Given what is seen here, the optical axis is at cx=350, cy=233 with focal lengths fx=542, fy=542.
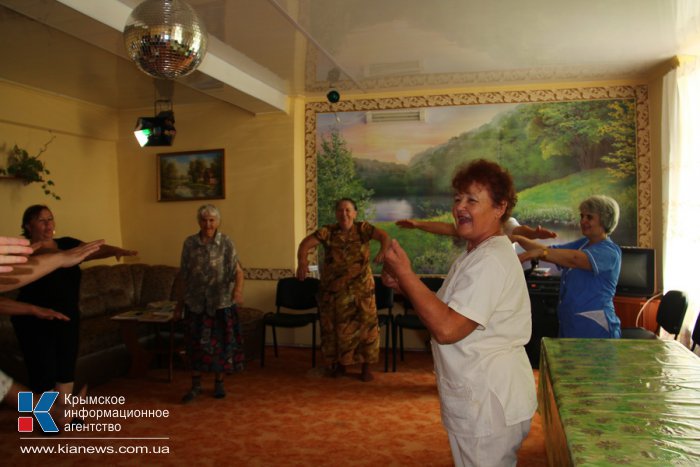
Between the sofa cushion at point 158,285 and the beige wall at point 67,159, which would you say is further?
the sofa cushion at point 158,285

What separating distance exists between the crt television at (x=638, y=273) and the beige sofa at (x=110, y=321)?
3553mm

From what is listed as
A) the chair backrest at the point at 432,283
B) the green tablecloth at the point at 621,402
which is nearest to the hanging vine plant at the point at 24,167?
the chair backrest at the point at 432,283

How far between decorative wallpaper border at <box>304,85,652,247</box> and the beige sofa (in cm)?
164

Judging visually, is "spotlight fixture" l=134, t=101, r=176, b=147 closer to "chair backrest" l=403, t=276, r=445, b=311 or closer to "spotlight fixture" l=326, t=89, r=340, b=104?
"spotlight fixture" l=326, t=89, r=340, b=104

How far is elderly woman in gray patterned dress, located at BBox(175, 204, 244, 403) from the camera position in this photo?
13.9 ft

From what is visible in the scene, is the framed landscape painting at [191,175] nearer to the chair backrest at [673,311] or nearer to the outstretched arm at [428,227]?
the outstretched arm at [428,227]

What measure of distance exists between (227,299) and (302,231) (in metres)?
2.18

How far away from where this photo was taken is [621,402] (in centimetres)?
185

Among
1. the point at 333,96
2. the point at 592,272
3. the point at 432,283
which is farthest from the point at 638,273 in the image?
the point at 333,96

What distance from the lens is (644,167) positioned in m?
5.44

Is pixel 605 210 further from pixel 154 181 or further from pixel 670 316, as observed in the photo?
pixel 154 181

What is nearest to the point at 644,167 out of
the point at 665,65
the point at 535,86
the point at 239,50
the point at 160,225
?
the point at 665,65

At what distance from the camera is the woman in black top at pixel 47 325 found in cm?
348

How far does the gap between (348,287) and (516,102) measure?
9.02 ft
